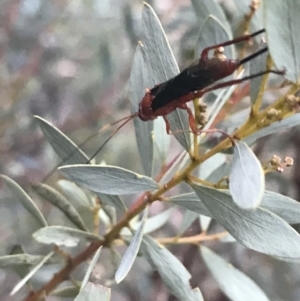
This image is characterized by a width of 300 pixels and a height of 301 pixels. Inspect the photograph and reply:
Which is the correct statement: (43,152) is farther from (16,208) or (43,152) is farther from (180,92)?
(180,92)

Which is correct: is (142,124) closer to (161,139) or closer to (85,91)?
(161,139)

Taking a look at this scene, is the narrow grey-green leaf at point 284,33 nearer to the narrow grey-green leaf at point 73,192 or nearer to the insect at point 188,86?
the insect at point 188,86

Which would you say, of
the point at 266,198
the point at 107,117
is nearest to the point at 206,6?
the point at 266,198

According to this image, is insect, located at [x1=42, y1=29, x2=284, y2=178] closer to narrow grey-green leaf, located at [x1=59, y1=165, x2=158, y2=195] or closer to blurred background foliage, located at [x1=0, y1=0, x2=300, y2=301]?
narrow grey-green leaf, located at [x1=59, y1=165, x2=158, y2=195]

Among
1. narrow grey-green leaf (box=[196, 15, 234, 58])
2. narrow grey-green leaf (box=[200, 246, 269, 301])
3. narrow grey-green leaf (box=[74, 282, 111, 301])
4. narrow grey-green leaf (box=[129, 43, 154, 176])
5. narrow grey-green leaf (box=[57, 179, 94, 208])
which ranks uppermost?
narrow grey-green leaf (box=[196, 15, 234, 58])

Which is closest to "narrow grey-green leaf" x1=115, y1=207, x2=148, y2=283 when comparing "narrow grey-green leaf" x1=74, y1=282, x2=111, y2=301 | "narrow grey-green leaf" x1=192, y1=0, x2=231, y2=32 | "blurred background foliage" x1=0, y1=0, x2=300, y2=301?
"narrow grey-green leaf" x1=74, y1=282, x2=111, y2=301

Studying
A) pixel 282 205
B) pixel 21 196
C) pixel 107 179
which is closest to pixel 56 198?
pixel 21 196
